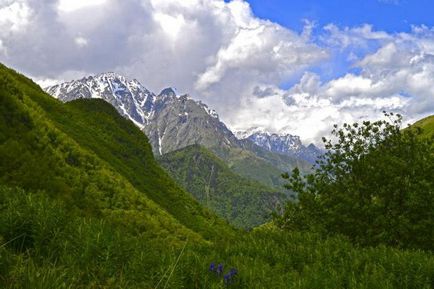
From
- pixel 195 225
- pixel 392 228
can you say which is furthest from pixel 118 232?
pixel 195 225

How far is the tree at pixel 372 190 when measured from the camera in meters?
28.9

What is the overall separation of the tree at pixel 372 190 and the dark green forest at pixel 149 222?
11 cm

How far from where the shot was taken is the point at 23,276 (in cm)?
545

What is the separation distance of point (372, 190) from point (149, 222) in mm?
19172

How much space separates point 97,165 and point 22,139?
441 inches

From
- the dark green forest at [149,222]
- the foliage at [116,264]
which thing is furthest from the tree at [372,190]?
the foliage at [116,264]

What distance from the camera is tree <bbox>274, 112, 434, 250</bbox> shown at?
94.9 feet

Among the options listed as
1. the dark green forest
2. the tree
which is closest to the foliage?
the dark green forest

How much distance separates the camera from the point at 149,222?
129ft

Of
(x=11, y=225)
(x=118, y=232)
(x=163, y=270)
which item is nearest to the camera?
(x=163, y=270)

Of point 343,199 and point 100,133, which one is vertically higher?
point 100,133

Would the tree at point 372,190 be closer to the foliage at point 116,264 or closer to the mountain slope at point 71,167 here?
the mountain slope at point 71,167

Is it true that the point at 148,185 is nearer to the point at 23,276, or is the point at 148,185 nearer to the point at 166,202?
the point at 166,202

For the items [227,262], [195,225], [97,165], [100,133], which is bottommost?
[195,225]
